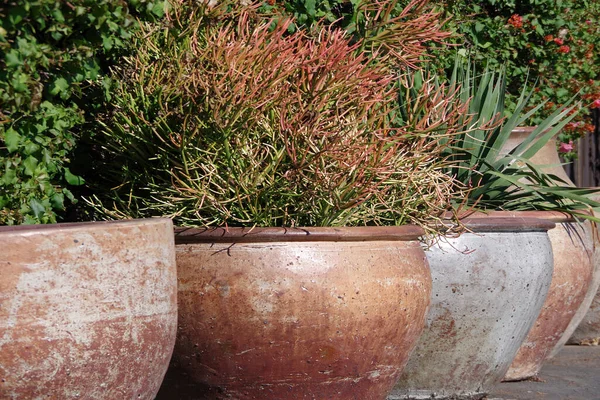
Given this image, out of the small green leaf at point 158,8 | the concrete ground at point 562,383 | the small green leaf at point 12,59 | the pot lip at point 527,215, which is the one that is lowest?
the concrete ground at point 562,383

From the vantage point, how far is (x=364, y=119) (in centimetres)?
349

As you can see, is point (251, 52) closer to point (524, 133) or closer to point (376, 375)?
point (376, 375)

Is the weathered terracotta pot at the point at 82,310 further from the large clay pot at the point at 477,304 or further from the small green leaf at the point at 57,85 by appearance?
the large clay pot at the point at 477,304

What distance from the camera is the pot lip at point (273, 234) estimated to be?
10.4ft

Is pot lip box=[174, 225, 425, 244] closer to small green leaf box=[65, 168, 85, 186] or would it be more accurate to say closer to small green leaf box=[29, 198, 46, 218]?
small green leaf box=[29, 198, 46, 218]

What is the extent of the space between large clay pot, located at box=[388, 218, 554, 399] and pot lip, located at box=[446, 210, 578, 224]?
0.04m

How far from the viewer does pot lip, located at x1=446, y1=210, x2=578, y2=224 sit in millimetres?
4062

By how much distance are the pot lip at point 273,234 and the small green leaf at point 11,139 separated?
0.60 metres

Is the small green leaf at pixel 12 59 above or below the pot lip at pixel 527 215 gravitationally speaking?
above

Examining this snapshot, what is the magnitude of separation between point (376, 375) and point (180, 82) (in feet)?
4.14

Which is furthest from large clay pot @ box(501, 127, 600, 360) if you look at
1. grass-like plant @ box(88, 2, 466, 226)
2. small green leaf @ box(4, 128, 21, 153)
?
small green leaf @ box(4, 128, 21, 153)

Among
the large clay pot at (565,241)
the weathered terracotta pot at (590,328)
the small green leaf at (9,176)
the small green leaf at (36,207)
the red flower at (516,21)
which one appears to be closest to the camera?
the small green leaf at (9,176)

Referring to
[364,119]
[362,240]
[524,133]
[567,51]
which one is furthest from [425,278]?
[567,51]

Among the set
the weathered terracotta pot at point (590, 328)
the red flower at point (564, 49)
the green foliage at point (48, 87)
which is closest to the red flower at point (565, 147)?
the red flower at point (564, 49)
